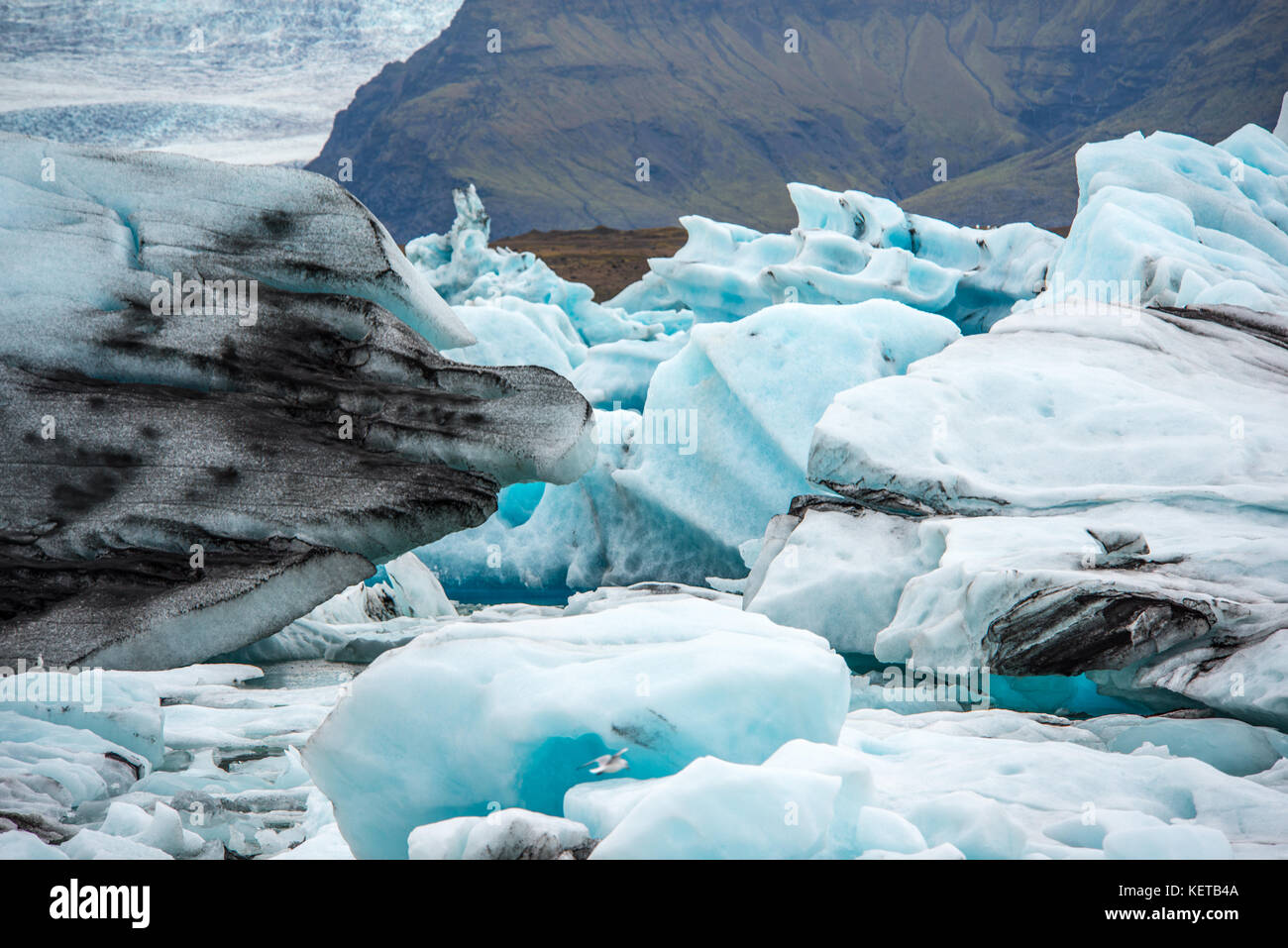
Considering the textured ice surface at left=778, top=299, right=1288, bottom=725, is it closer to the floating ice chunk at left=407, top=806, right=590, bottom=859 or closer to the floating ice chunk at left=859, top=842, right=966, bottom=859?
the floating ice chunk at left=859, top=842, right=966, bottom=859

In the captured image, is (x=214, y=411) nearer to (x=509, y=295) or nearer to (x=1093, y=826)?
(x=1093, y=826)

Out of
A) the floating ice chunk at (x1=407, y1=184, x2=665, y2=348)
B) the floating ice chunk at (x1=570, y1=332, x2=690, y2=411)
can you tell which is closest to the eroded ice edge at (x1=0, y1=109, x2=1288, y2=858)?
the floating ice chunk at (x1=407, y1=184, x2=665, y2=348)

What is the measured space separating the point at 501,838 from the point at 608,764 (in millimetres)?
566

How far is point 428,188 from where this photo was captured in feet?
407

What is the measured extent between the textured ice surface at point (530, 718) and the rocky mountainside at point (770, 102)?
350 feet

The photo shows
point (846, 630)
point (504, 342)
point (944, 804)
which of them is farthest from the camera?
point (504, 342)

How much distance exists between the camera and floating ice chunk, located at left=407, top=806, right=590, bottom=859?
112 inches

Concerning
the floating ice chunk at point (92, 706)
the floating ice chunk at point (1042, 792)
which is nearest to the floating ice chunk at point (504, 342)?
the floating ice chunk at point (92, 706)

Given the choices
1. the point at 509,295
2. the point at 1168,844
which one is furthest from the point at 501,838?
the point at 509,295

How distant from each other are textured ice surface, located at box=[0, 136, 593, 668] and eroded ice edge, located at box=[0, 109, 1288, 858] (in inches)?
36.4

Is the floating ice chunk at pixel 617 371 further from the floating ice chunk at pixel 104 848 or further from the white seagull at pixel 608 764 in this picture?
the white seagull at pixel 608 764

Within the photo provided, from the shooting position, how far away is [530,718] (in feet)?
10.9

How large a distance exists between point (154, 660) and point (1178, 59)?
14835 cm
